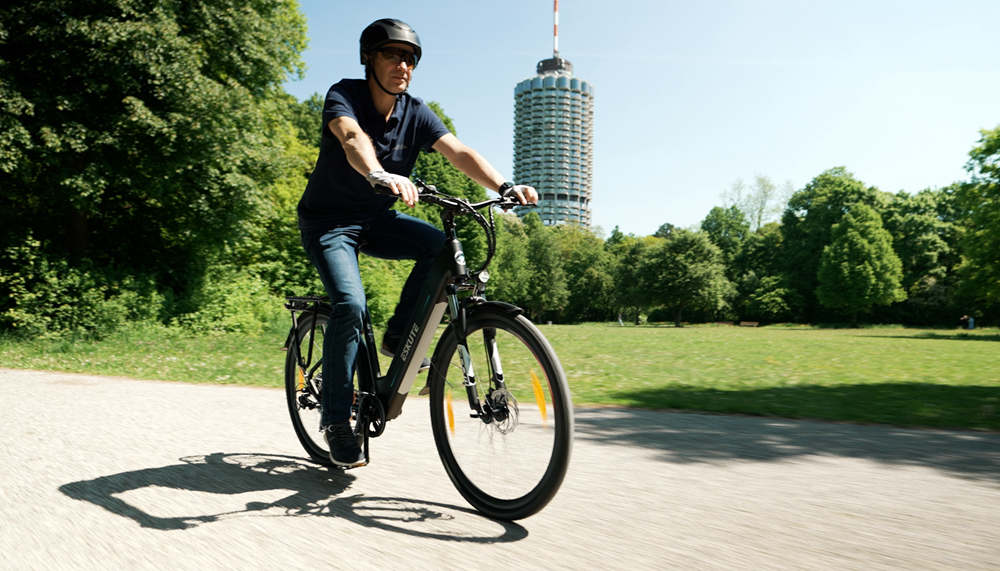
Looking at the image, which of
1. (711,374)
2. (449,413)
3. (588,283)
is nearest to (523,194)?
Result: (449,413)

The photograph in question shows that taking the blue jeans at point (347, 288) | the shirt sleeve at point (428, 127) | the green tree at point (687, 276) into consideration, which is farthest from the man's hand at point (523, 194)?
the green tree at point (687, 276)

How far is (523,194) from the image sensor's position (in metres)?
3.07

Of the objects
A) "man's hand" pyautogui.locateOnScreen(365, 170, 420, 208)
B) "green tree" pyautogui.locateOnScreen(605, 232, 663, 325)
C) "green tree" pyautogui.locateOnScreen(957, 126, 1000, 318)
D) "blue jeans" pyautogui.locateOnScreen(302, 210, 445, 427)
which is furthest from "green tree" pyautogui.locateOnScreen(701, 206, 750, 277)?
"man's hand" pyautogui.locateOnScreen(365, 170, 420, 208)

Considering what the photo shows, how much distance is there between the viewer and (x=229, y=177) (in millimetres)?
15148

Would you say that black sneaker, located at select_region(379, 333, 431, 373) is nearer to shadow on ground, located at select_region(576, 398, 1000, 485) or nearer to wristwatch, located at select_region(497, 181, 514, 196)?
wristwatch, located at select_region(497, 181, 514, 196)

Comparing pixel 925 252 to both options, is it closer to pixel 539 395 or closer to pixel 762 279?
pixel 762 279

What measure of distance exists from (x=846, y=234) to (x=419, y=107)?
54.2 metres

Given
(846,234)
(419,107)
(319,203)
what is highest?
(846,234)

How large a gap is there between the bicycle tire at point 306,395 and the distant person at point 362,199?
1.81ft

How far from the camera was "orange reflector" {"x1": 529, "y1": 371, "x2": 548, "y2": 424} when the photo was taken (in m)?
2.68

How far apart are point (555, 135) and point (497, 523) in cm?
17037

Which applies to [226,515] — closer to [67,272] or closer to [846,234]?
[67,272]

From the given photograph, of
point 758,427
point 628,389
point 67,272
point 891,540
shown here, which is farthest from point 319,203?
point 67,272

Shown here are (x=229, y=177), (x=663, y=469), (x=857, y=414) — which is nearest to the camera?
(x=663, y=469)
